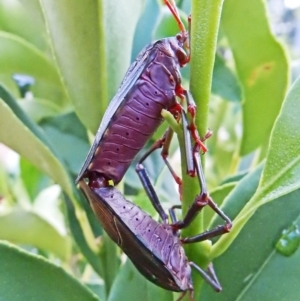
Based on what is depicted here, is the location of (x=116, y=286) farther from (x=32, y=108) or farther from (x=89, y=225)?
(x=32, y=108)

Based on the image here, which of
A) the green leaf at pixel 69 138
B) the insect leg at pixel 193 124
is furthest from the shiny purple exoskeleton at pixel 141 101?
the green leaf at pixel 69 138

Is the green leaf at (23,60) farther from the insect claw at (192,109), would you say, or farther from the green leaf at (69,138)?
the insect claw at (192,109)

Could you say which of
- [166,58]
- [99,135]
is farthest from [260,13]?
[99,135]

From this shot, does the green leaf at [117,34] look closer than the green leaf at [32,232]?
Yes

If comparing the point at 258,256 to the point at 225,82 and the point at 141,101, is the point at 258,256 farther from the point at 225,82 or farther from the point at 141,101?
the point at 225,82

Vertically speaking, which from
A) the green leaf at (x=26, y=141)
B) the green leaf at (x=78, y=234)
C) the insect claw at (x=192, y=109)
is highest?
the insect claw at (x=192, y=109)

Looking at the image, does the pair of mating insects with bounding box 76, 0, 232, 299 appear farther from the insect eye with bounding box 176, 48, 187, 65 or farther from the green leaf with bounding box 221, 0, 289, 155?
the green leaf with bounding box 221, 0, 289, 155
